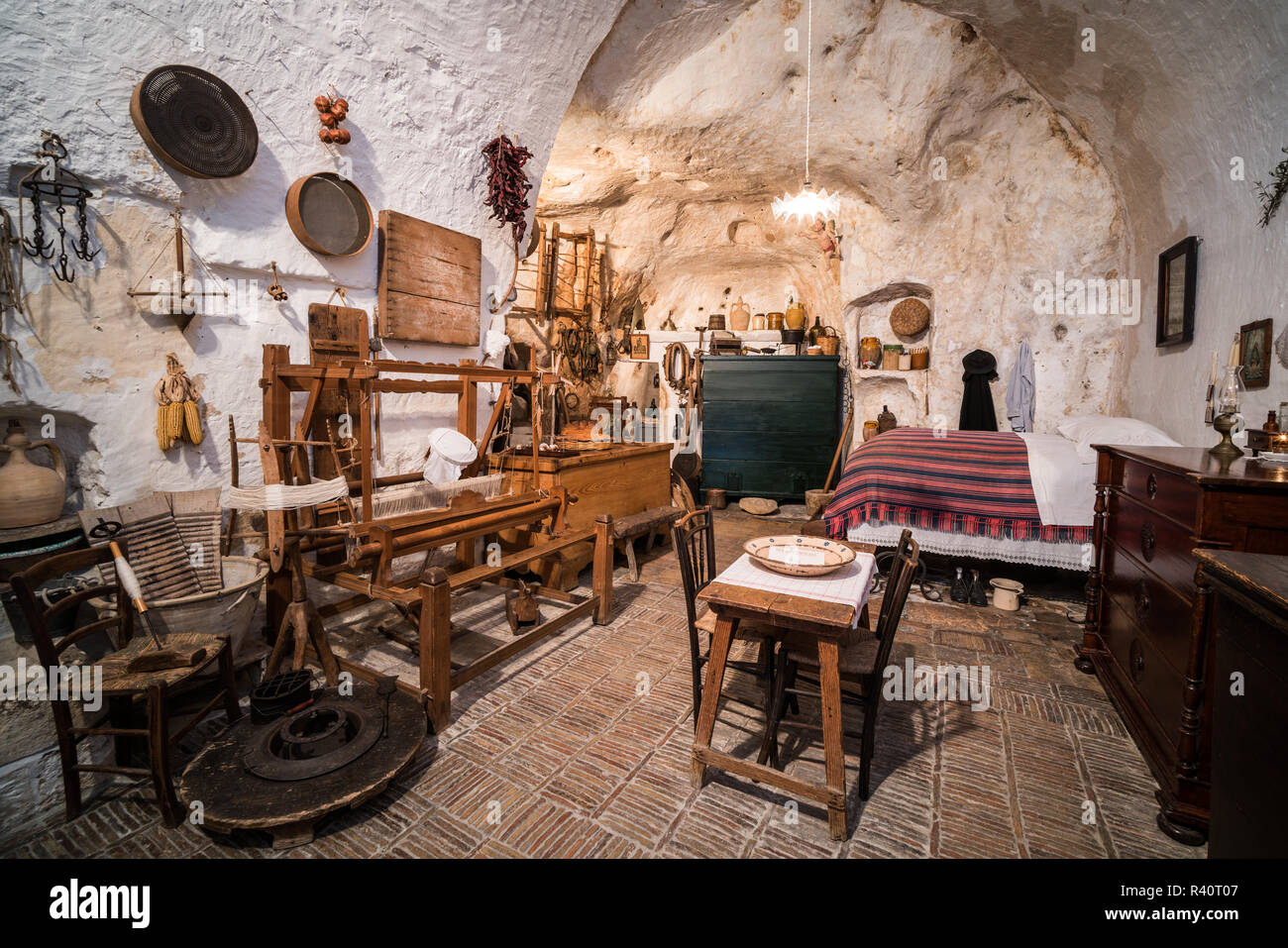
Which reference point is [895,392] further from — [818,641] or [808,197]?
[818,641]

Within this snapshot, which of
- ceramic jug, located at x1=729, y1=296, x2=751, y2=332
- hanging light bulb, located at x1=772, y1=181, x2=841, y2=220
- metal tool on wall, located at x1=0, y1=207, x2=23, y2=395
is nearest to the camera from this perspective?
metal tool on wall, located at x1=0, y1=207, x2=23, y2=395

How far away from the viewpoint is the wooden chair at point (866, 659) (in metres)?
2.32

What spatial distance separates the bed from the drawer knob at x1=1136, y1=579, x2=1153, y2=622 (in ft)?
6.10

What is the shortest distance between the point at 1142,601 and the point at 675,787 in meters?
2.47

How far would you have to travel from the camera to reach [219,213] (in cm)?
341

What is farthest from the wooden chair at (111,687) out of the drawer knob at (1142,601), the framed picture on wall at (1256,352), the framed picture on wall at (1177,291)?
the framed picture on wall at (1177,291)

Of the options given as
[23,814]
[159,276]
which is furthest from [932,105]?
[23,814]

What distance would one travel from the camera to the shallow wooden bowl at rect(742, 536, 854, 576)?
2514mm

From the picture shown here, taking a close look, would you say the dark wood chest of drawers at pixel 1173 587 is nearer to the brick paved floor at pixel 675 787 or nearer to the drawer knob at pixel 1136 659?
the drawer knob at pixel 1136 659

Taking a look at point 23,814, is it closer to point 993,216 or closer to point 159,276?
point 159,276

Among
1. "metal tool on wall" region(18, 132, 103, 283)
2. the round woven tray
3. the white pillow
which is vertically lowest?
the white pillow

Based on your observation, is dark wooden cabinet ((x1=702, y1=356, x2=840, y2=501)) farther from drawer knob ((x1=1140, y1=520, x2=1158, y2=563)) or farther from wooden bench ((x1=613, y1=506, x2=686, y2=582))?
drawer knob ((x1=1140, y1=520, x2=1158, y2=563))

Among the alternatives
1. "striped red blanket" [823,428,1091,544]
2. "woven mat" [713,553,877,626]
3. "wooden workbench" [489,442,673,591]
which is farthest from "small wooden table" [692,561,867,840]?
"striped red blanket" [823,428,1091,544]
